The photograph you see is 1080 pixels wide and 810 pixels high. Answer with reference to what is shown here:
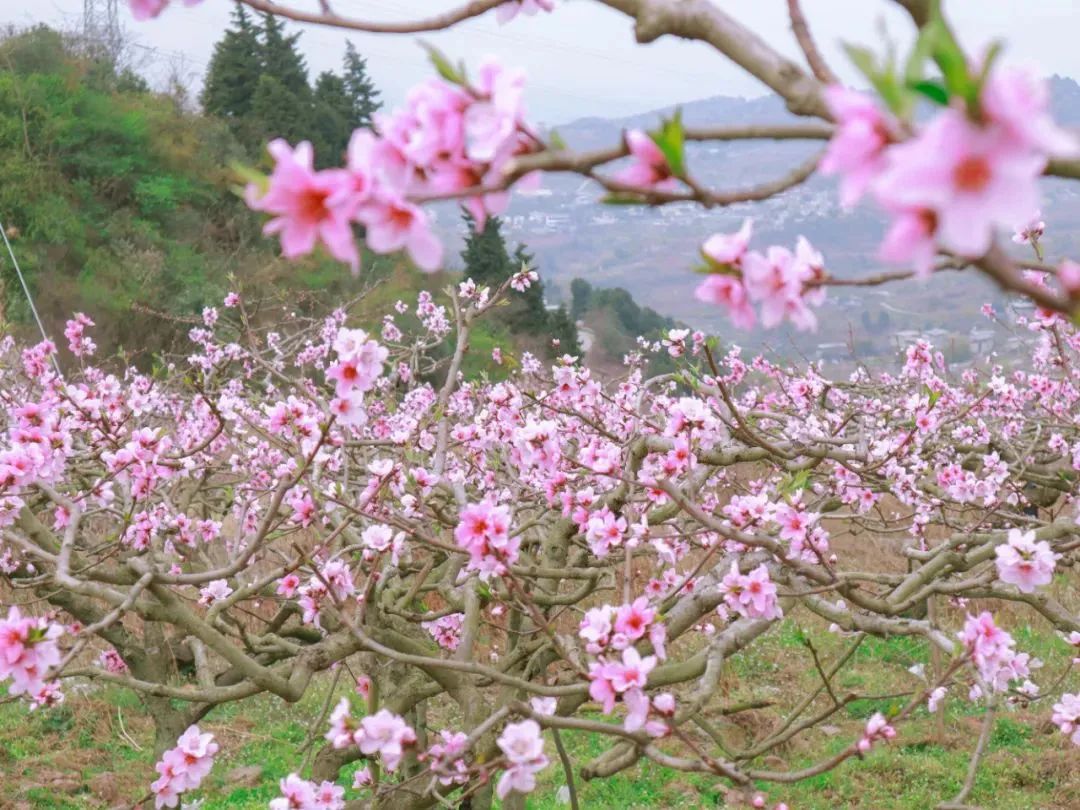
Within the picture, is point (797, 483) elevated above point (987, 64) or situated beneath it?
situated beneath

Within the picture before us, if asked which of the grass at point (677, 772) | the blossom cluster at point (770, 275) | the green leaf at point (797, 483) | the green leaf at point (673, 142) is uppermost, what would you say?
the green leaf at point (673, 142)

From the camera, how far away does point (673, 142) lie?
0.83 m

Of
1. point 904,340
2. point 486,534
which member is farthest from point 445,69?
point 904,340

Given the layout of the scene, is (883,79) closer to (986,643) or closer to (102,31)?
(986,643)

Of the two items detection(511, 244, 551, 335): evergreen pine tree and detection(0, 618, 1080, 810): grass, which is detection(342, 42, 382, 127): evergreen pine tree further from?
detection(0, 618, 1080, 810): grass

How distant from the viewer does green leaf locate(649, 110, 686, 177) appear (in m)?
0.83

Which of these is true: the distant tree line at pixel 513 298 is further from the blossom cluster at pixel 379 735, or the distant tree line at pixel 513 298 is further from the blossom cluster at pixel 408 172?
the blossom cluster at pixel 408 172

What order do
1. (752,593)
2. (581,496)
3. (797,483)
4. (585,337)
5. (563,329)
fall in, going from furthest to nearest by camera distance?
(585,337) < (563,329) < (581,496) < (797,483) < (752,593)

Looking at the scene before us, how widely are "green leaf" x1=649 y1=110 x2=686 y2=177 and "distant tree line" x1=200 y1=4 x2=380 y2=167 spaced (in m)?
26.4

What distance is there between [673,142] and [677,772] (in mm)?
6504

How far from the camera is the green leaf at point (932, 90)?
0.57 metres

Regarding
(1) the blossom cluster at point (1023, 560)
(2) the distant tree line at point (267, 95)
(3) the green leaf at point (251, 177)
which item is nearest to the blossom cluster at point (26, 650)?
(3) the green leaf at point (251, 177)

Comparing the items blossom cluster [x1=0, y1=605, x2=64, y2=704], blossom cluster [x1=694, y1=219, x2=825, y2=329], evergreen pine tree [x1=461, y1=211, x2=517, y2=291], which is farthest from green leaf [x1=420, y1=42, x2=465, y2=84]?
evergreen pine tree [x1=461, y1=211, x2=517, y2=291]

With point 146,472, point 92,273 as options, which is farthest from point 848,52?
point 92,273
